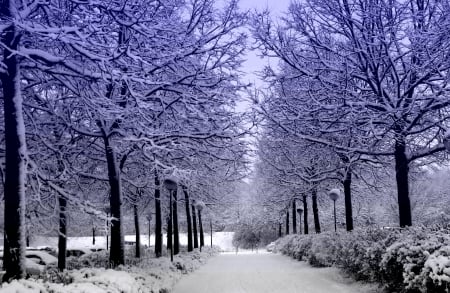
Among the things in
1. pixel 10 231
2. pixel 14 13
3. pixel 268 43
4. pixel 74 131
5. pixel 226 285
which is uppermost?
pixel 268 43

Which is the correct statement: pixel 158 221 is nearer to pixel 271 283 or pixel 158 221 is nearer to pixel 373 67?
pixel 271 283

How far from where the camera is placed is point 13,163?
23.6 feet

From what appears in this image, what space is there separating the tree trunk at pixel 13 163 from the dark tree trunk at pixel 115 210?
3.55 meters

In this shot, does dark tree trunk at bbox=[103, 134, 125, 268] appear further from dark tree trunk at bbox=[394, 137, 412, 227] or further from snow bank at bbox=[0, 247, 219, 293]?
dark tree trunk at bbox=[394, 137, 412, 227]

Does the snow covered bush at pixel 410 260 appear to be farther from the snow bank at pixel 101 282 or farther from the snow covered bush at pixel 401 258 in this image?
the snow bank at pixel 101 282

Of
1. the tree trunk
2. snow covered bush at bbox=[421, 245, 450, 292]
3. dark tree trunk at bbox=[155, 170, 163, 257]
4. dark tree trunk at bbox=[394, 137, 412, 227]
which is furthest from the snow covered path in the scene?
the tree trunk

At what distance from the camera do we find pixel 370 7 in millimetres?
11445

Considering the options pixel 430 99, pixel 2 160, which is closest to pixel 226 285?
pixel 2 160

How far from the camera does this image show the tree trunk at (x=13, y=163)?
6891 mm

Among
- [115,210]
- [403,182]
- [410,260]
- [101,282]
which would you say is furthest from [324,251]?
[101,282]

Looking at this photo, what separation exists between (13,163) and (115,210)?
4.47m

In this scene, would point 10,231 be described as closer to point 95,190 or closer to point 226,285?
point 226,285

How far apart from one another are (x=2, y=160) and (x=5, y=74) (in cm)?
334

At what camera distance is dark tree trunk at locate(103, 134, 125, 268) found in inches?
436
